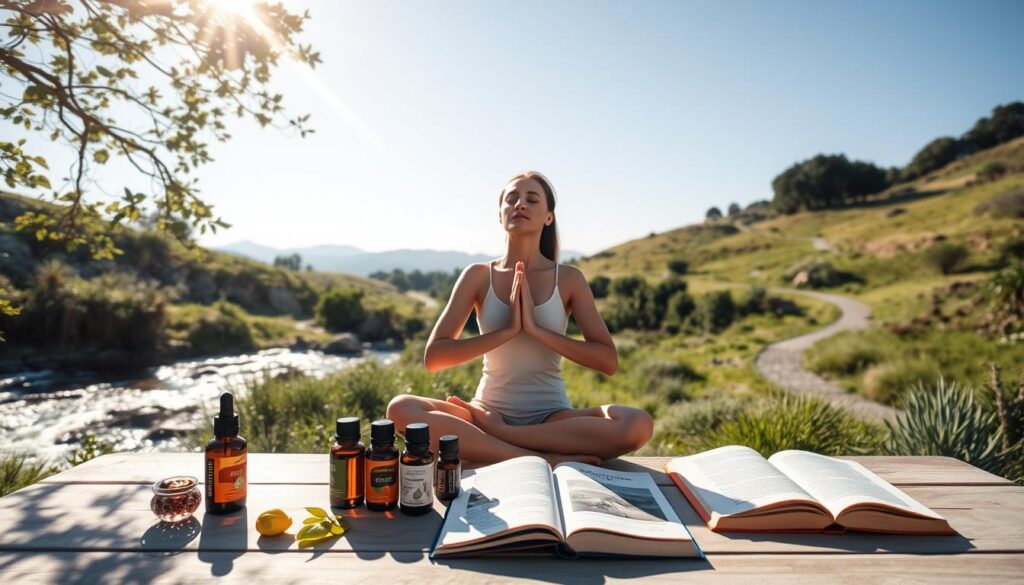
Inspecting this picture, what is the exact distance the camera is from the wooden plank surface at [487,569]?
4.40 ft

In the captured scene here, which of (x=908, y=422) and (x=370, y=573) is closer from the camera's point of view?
(x=370, y=573)

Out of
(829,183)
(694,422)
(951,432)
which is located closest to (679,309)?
(694,422)

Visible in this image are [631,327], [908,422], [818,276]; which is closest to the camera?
[908,422]

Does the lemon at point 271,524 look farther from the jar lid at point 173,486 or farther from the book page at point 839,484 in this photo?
the book page at point 839,484

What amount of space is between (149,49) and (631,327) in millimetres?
32811

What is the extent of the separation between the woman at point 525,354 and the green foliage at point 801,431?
182cm

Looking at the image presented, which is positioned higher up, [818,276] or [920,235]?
[920,235]

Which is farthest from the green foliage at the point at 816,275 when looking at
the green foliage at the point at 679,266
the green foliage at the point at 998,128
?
the green foliage at the point at 998,128

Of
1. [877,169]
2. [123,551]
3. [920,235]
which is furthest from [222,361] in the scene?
[877,169]

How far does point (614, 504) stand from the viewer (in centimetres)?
164

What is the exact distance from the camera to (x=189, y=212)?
4004mm

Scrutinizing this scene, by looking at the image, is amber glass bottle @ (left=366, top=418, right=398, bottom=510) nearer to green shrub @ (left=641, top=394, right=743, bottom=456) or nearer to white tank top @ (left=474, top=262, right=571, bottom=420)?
white tank top @ (left=474, top=262, right=571, bottom=420)

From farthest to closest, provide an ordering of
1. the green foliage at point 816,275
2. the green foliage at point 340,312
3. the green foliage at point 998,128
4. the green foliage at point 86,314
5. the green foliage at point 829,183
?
the green foliage at point 998,128 → the green foliage at point 829,183 → the green foliage at point 816,275 → the green foliage at point 340,312 → the green foliage at point 86,314

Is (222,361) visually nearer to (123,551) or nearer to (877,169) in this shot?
(123,551)
